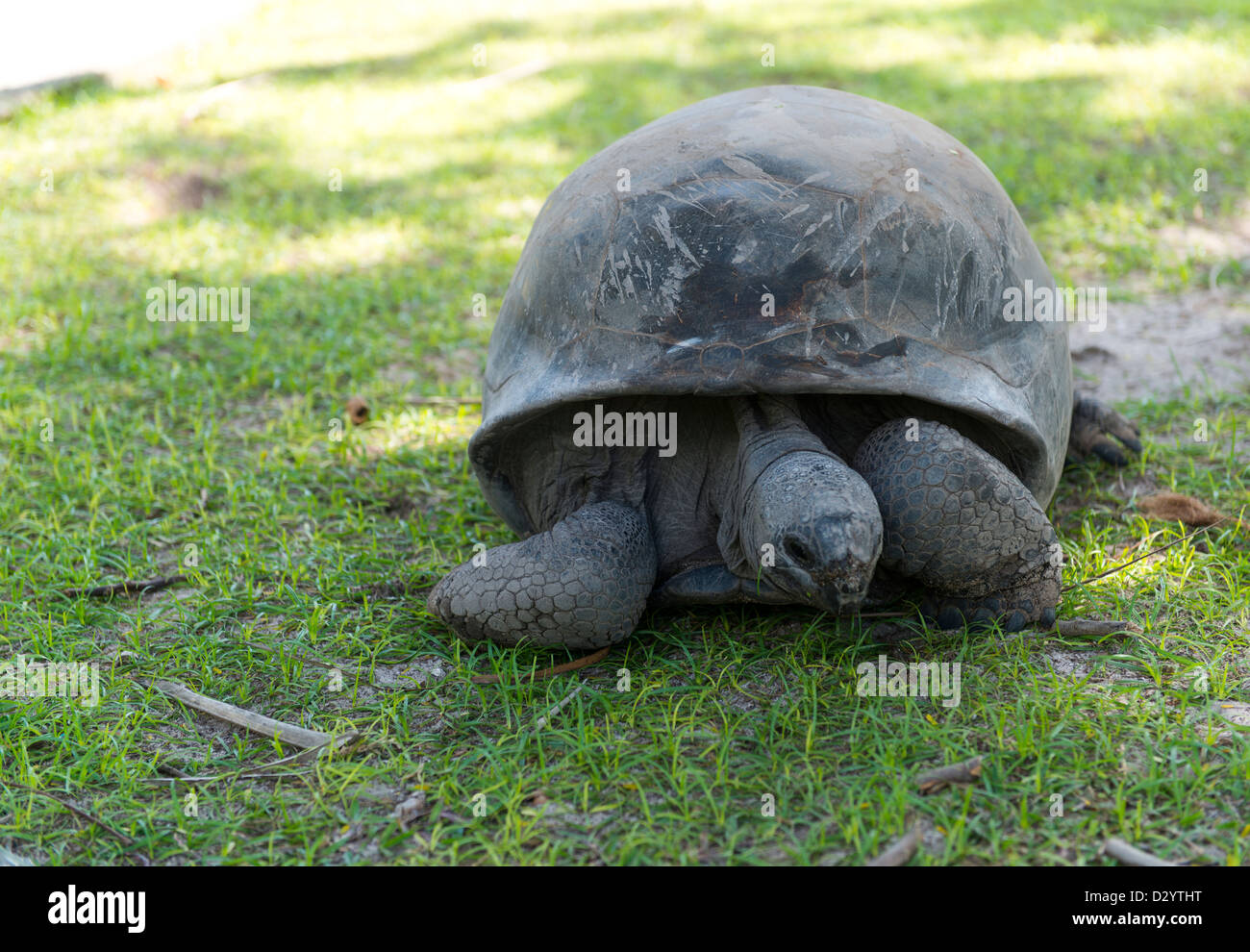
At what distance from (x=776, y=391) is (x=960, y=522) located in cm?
51

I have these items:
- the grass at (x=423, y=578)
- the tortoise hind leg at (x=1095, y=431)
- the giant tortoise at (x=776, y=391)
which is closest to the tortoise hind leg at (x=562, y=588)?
the giant tortoise at (x=776, y=391)

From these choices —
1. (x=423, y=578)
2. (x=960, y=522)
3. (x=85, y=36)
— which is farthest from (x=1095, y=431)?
(x=85, y=36)

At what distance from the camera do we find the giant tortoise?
2457 millimetres

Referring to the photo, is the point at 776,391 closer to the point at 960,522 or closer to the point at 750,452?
the point at 750,452

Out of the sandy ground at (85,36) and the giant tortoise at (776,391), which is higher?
the sandy ground at (85,36)

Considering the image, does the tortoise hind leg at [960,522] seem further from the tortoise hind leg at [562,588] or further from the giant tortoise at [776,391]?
the tortoise hind leg at [562,588]

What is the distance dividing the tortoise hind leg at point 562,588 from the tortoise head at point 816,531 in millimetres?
340

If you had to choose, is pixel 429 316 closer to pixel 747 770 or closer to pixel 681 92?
pixel 747 770

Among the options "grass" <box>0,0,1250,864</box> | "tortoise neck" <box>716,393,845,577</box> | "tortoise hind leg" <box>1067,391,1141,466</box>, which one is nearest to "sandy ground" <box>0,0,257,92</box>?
"grass" <box>0,0,1250,864</box>

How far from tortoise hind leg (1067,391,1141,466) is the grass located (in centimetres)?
10

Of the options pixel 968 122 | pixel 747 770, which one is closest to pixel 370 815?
pixel 747 770

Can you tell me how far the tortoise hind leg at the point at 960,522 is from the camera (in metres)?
2.46

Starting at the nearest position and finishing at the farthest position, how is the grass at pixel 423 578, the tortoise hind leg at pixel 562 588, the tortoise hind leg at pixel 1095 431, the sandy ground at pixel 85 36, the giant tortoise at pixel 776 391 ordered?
1. the grass at pixel 423 578
2. the giant tortoise at pixel 776 391
3. the tortoise hind leg at pixel 562 588
4. the tortoise hind leg at pixel 1095 431
5. the sandy ground at pixel 85 36

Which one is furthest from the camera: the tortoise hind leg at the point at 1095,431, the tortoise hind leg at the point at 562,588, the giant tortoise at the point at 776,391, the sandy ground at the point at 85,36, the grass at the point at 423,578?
the sandy ground at the point at 85,36
